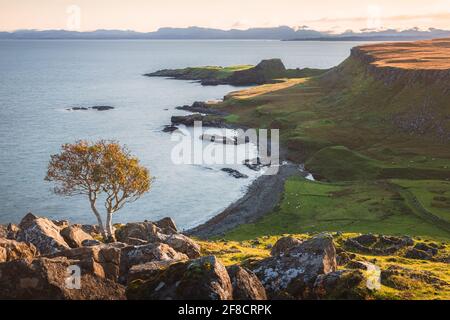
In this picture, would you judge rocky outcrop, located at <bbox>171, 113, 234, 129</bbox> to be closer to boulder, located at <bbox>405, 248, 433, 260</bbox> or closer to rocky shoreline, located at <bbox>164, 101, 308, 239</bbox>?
rocky shoreline, located at <bbox>164, 101, 308, 239</bbox>

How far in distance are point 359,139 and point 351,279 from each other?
110796 mm

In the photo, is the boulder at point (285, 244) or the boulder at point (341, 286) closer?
the boulder at point (341, 286)

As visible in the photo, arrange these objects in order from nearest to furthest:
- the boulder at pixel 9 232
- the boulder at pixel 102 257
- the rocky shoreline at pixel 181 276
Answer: the rocky shoreline at pixel 181 276 < the boulder at pixel 102 257 < the boulder at pixel 9 232

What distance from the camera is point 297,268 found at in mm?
27297

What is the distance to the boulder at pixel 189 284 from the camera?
22.1 metres

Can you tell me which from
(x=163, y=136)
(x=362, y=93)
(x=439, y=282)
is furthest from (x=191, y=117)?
(x=439, y=282)

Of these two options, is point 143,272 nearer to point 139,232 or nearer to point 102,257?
point 102,257

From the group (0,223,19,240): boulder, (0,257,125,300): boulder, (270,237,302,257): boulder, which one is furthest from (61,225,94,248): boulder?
(0,257,125,300): boulder

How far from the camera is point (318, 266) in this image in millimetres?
27203

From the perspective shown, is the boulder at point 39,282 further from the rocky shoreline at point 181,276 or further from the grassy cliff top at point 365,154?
the grassy cliff top at point 365,154

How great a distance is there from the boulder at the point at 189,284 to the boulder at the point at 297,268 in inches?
176

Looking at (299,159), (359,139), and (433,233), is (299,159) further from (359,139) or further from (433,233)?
(433,233)

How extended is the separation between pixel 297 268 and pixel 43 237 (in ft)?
66.6

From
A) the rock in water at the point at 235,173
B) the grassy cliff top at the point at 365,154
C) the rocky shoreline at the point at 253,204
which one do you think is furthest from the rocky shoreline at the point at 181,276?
the rock in water at the point at 235,173
